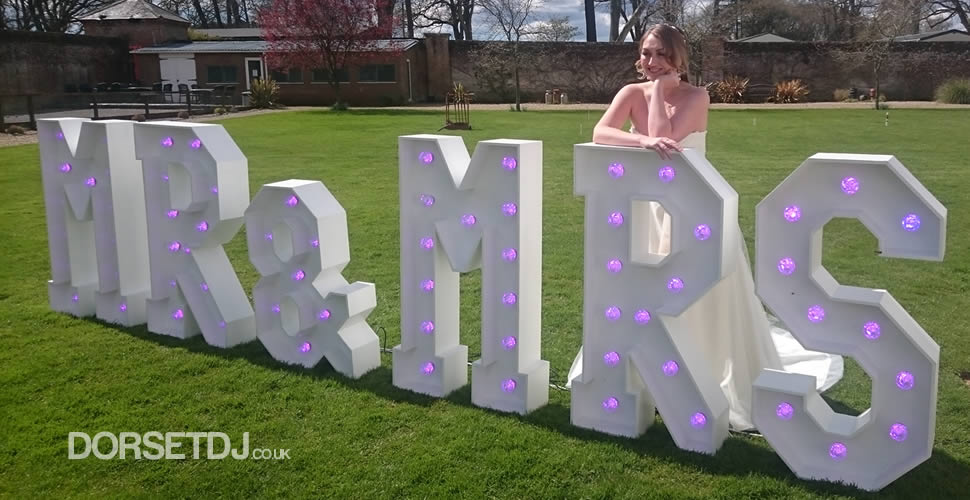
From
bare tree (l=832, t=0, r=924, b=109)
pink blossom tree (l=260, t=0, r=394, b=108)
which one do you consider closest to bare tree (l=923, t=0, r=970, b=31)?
bare tree (l=832, t=0, r=924, b=109)

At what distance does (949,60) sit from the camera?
114 ft

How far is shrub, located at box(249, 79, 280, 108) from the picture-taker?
31266mm

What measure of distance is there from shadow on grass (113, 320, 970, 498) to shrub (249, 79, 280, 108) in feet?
92.8

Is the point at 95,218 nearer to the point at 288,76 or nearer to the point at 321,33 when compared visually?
the point at 321,33

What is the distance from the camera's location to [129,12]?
41.6m

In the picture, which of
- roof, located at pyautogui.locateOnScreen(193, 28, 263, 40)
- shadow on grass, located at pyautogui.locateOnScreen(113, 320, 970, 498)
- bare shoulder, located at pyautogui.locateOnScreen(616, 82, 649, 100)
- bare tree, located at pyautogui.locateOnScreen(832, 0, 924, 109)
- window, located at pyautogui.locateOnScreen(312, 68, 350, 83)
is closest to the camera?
shadow on grass, located at pyautogui.locateOnScreen(113, 320, 970, 498)

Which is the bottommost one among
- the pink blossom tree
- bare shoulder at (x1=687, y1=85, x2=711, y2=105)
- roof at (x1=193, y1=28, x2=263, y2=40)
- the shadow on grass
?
the shadow on grass

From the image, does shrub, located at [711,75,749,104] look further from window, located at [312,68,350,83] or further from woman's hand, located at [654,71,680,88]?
woman's hand, located at [654,71,680,88]

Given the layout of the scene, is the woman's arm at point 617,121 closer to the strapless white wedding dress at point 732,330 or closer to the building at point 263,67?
the strapless white wedding dress at point 732,330

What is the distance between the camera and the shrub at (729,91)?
3313 centimetres

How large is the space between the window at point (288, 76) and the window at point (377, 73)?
9.07 ft

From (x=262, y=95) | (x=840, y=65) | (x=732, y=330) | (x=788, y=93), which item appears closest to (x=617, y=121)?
(x=732, y=330)

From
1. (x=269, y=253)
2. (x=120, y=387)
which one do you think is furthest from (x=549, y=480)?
(x=120, y=387)

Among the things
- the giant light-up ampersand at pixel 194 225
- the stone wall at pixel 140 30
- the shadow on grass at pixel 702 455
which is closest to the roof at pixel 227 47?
the stone wall at pixel 140 30
